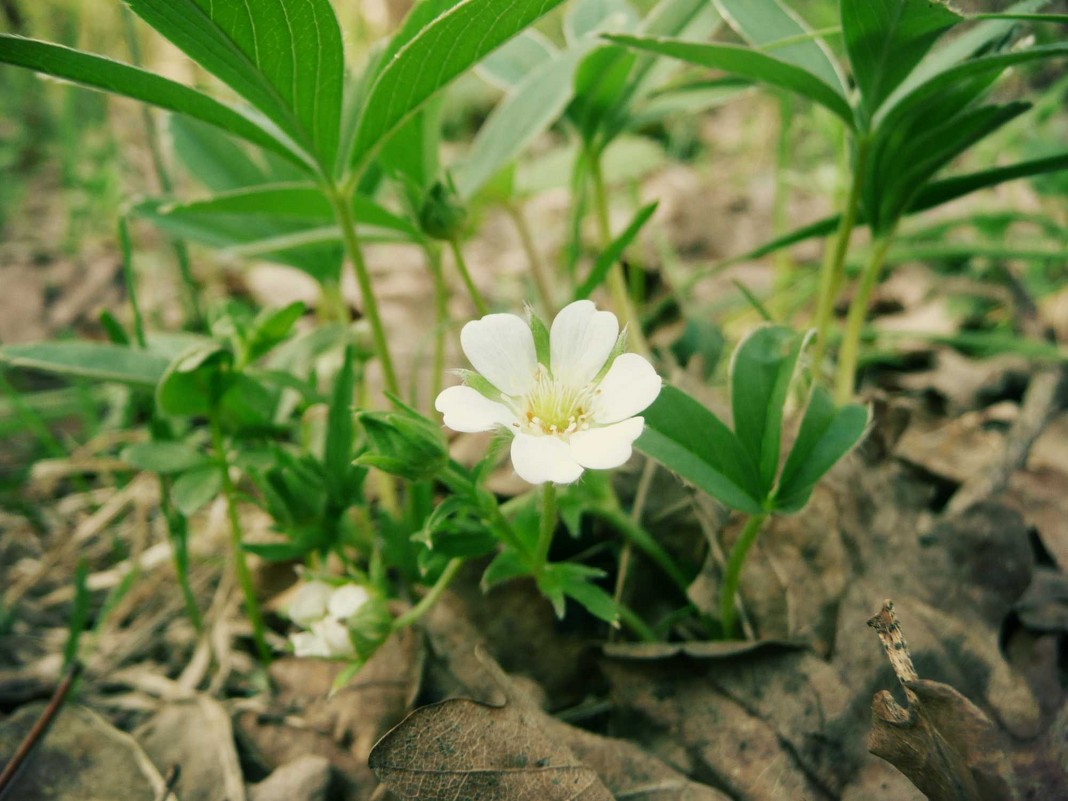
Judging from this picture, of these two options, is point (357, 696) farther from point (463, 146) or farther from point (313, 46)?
point (463, 146)

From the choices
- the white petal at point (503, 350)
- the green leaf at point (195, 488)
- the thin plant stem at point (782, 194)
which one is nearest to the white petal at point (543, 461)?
the white petal at point (503, 350)

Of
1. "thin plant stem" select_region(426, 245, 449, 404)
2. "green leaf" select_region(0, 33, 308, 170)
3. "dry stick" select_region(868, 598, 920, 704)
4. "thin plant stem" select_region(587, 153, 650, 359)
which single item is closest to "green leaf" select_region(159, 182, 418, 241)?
"thin plant stem" select_region(426, 245, 449, 404)

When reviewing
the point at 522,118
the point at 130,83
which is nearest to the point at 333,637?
the point at 130,83

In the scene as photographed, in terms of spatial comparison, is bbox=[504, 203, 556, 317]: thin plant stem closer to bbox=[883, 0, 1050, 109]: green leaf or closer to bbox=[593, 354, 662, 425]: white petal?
bbox=[883, 0, 1050, 109]: green leaf

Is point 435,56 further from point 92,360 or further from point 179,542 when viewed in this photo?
point 179,542

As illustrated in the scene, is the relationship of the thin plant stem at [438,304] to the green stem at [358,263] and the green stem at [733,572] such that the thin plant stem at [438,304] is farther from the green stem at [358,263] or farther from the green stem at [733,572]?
the green stem at [733,572]

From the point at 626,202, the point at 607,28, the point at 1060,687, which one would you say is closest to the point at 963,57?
the point at 607,28
